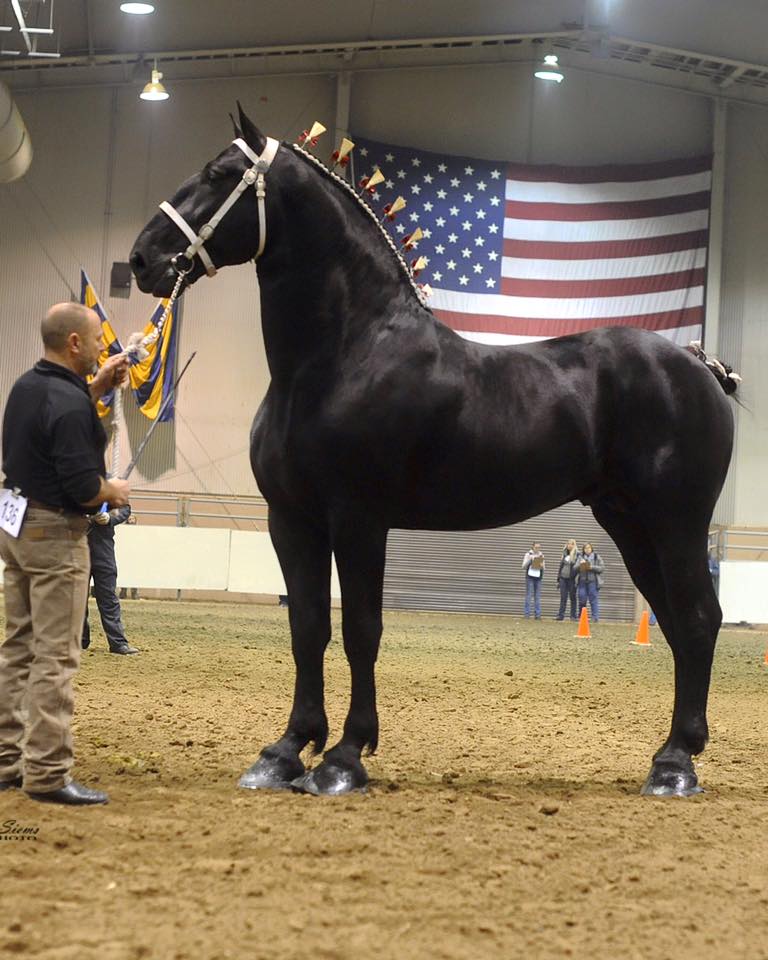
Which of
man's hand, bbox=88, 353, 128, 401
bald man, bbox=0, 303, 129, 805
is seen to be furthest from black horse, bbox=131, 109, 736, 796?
bald man, bbox=0, 303, 129, 805

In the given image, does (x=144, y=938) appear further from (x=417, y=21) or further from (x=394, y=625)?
(x=417, y=21)

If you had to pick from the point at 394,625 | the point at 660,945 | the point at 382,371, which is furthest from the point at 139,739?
the point at 394,625

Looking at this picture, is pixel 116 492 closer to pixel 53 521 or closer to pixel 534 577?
pixel 53 521

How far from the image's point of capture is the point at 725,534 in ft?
75.8

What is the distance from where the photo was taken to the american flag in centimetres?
2206

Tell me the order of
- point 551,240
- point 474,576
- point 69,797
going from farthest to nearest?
point 474,576 < point 551,240 < point 69,797

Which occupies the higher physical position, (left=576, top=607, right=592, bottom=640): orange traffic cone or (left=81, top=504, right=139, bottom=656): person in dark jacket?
(left=81, top=504, right=139, bottom=656): person in dark jacket

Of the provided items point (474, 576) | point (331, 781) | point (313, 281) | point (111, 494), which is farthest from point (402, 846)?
point (474, 576)

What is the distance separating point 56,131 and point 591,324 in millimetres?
11633

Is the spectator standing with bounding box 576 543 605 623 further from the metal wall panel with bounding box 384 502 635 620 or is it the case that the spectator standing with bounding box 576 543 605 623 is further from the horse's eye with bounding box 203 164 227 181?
the horse's eye with bounding box 203 164 227 181

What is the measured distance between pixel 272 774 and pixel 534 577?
18543mm

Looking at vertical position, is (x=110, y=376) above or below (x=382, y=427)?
above

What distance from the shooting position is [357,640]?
4.98 metres

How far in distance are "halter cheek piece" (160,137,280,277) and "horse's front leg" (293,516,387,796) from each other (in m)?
1.31
